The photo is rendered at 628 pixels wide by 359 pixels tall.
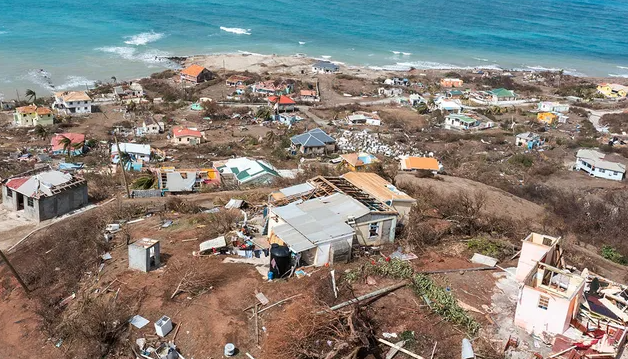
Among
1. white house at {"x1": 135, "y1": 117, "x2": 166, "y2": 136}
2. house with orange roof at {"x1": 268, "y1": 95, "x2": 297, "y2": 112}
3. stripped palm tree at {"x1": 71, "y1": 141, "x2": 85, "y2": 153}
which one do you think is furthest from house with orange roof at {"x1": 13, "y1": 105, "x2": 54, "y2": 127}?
house with orange roof at {"x1": 268, "y1": 95, "x2": 297, "y2": 112}

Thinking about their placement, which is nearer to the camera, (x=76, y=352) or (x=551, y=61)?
(x=76, y=352)

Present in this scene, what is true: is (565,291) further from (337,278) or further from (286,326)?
(286,326)

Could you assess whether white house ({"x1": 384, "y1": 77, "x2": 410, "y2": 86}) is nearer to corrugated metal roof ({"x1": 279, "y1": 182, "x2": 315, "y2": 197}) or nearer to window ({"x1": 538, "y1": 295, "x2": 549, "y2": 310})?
corrugated metal roof ({"x1": 279, "y1": 182, "x2": 315, "y2": 197})

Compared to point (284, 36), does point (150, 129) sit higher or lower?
lower

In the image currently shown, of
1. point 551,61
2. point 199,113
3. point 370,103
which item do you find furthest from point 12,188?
point 551,61

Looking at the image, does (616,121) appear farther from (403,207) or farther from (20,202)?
(20,202)

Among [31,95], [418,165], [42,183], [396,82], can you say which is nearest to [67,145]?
[42,183]
